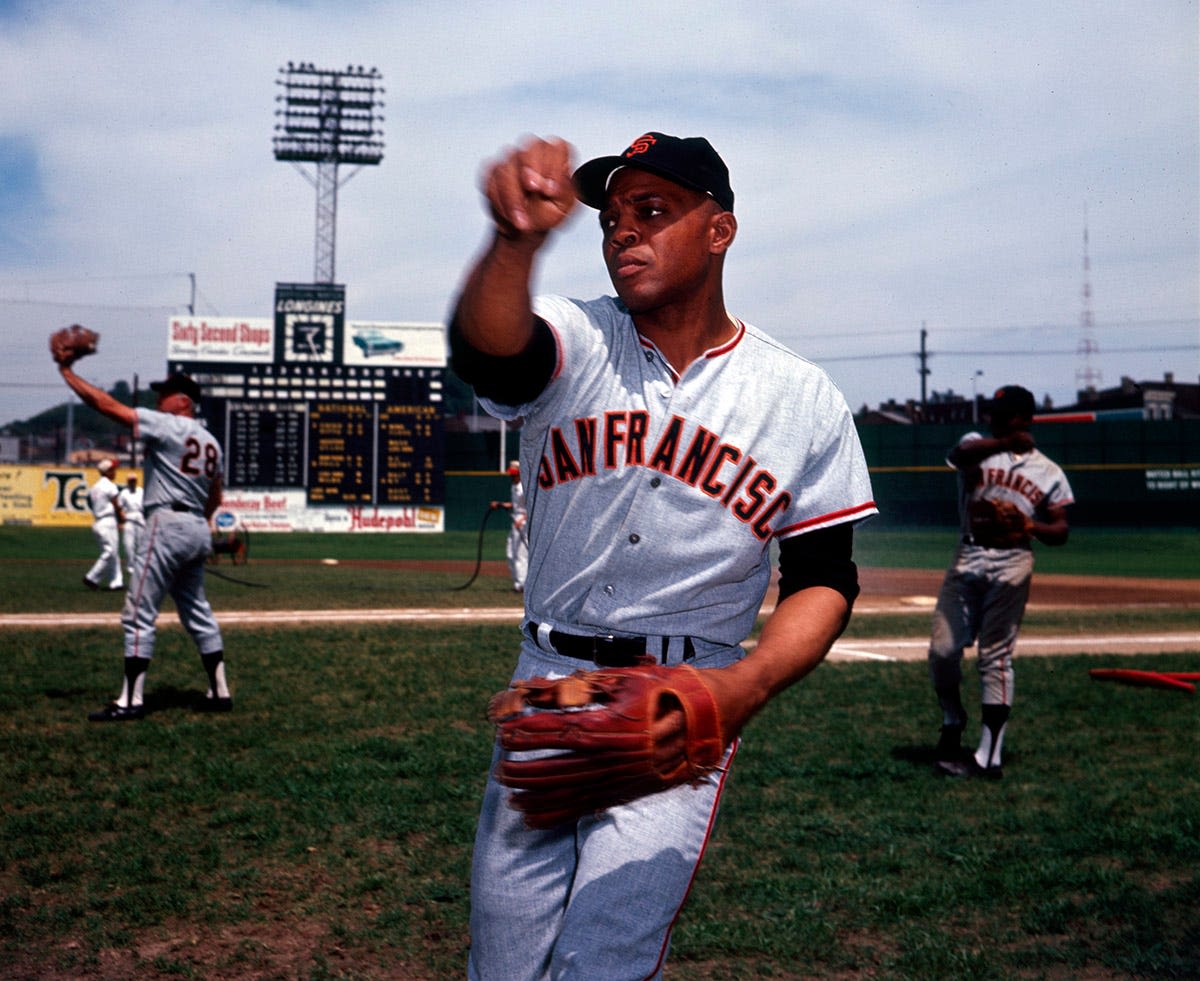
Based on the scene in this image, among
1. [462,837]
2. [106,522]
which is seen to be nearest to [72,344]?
[462,837]

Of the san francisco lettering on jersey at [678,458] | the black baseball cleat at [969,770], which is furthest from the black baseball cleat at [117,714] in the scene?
the san francisco lettering on jersey at [678,458]

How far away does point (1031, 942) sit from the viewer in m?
4.44

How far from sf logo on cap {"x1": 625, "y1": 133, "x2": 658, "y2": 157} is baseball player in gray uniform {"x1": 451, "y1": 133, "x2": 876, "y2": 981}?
1 cm

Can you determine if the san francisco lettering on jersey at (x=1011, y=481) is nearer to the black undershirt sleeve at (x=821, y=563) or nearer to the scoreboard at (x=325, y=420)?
the black undershirt sleeve at (x=821, y=563)

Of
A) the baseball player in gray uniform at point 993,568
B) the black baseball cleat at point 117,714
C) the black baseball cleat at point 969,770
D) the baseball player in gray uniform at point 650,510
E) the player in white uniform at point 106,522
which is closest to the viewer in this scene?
the baseball player in gray uniform at point 650,510

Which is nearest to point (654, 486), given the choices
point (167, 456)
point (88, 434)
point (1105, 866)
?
point (1105, 866)

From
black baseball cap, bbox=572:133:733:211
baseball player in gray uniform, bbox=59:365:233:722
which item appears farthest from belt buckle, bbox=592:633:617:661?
baseball player in gray uniform, bbox=59:365:233:722

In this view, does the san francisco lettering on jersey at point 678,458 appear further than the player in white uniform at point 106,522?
No

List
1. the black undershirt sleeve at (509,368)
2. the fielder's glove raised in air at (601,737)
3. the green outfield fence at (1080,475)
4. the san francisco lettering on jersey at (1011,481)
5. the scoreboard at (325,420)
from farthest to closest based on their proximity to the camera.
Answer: the green outfield fence at (1080,475) → the scoreboard at (325,420) → the san francisco lettering on jersey at (1011,481) → the black undershirt sleeve at (509,368) → the fielder's glove raised in air at (601,737)

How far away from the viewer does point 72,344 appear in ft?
23.7

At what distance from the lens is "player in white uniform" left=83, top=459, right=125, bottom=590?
716 inches

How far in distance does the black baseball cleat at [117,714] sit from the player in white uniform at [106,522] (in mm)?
10720

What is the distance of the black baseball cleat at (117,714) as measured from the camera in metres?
7.95

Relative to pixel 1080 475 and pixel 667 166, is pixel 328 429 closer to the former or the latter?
pixel 1080 475
